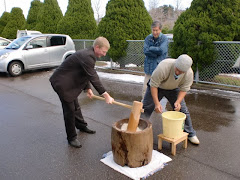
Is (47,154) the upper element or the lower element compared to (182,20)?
lower

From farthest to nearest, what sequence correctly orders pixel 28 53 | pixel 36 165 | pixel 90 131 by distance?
Result: pixel 28 53 < pixel 90 131 < pixel 36 165

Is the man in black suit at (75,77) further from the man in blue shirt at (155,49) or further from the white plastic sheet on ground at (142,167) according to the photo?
the man in blue shirt at (155,49)

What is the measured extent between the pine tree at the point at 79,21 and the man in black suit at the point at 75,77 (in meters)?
9.94

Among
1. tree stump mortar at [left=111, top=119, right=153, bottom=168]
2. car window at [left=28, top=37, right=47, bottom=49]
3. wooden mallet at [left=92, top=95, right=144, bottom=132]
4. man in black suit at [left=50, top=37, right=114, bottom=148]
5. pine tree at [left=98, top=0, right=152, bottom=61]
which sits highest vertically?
pine tree at [left=98, top=0, right=152, bottom=61]

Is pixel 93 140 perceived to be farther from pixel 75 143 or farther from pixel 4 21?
pixel 4 21

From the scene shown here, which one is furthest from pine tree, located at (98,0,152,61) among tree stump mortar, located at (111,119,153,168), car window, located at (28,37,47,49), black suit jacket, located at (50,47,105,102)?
tree stump mortar, located at (111,119,153,168)

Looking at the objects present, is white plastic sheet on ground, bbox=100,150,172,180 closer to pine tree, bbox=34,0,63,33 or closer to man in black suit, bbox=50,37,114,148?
man in black suit, bbox=50,37,114,148

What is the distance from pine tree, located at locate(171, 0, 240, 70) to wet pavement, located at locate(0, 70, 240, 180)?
1240 mm

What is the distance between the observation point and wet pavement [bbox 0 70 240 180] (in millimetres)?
2928

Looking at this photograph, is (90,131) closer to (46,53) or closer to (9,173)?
(9,173)

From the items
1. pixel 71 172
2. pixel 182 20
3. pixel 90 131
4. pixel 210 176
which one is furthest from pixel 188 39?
pixel 71 172

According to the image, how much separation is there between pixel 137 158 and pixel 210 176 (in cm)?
92

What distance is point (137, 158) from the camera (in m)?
2.88

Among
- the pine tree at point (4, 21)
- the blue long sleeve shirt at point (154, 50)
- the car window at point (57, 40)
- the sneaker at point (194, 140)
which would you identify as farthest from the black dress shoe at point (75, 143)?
the pine tree at point (4, 21)
